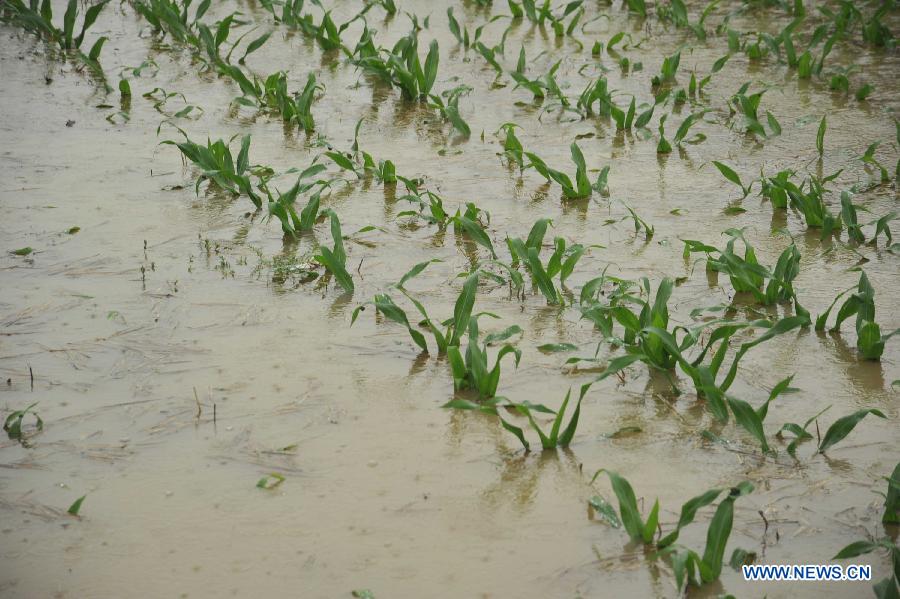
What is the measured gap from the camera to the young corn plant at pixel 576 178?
4.27 m

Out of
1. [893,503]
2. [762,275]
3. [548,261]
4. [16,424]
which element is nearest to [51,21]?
[548,261]

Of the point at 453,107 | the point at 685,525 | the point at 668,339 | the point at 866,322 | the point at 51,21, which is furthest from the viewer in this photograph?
the point at 51,21

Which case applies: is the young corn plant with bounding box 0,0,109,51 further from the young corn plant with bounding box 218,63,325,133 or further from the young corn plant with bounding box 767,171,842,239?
the young corn plant with bounding box 767,171,842,239

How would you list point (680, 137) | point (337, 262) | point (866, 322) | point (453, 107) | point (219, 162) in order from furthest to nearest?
point (453, 107), point (680, 137), point (219, 162), point (337, 262), point (866, 322)

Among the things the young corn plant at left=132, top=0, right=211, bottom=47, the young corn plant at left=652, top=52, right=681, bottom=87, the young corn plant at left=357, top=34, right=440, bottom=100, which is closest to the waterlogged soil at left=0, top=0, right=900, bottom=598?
the young corn plant at left=357, top=34, right=440, bottom=100

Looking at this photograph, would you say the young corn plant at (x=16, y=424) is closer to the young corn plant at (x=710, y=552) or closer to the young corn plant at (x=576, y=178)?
the young corn plant at (x=710, y=552)

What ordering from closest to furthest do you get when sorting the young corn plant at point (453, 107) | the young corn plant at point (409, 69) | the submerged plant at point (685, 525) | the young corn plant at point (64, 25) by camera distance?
the submerged plant at point (685, 525) < the young corn plant at point (453, 107) < the young corn plant at point (409, 69) < the young corn plant at point (64, 25)

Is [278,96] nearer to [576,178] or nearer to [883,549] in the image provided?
[576,178]

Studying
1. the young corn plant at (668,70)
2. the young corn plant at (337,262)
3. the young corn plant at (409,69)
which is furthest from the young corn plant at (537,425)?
the young corn plant at (668,70)

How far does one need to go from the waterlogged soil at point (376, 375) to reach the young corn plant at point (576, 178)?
9cm

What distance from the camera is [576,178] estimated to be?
430 centimetres

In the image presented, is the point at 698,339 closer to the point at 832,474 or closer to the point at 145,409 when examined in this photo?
the point at 832,474

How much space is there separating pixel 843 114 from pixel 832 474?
3145 millimetres

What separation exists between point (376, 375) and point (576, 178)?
165 cm
